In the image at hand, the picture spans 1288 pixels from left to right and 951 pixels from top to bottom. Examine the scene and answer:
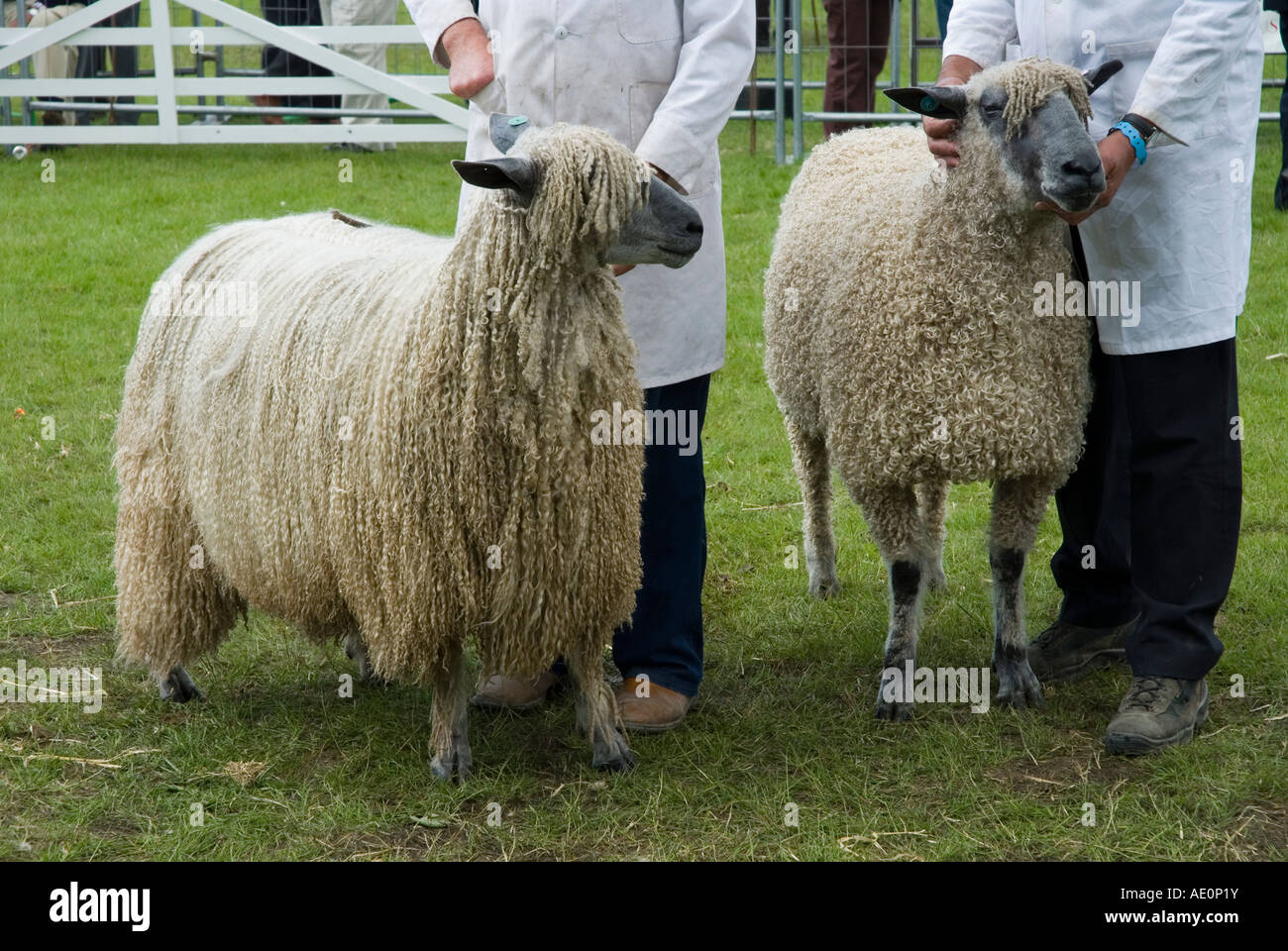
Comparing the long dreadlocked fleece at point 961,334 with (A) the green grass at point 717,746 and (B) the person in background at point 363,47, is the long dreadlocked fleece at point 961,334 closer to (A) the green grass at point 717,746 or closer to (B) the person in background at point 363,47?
(A) the green grass at point 717,746

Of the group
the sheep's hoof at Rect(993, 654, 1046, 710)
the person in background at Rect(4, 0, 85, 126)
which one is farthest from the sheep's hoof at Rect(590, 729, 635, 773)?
the person in background at Rect(4, 0, 85, 126)

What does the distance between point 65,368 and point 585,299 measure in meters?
4.94

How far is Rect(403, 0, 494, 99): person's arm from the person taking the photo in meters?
3.92

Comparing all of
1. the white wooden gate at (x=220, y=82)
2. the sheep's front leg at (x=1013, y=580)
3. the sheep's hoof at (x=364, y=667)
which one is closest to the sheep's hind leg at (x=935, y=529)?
the sheep's front leg at (x=1013, y=580)

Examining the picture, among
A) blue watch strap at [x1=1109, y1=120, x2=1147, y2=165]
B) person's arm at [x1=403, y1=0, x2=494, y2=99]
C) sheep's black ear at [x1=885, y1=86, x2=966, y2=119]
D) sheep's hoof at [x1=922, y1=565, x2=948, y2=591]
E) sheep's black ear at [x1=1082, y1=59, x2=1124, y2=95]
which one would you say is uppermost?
person's arm at [x1=403, y1=0, x2=494, y2=99]

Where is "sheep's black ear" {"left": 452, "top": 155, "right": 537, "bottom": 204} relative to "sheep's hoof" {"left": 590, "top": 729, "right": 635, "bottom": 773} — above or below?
above

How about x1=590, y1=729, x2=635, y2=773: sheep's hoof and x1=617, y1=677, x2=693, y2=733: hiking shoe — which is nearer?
x1=590, y1=729, x2=635, y2=773: sheep's hoof

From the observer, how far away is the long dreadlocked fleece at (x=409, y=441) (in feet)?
11.2

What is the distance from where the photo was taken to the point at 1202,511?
393cm

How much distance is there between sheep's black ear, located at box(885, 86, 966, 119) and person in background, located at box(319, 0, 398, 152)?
29.2 ft

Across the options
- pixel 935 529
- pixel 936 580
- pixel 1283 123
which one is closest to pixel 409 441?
pixel 935 529

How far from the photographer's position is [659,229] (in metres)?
3.37
